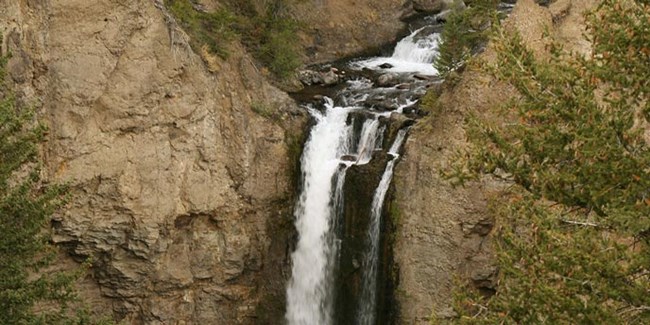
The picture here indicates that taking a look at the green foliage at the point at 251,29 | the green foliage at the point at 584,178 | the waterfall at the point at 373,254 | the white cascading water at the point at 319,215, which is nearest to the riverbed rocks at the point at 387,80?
the green foliage at the point at 251,29

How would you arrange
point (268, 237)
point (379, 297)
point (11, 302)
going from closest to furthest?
point (11, 302) < point (379, 297) < point (268, 237)

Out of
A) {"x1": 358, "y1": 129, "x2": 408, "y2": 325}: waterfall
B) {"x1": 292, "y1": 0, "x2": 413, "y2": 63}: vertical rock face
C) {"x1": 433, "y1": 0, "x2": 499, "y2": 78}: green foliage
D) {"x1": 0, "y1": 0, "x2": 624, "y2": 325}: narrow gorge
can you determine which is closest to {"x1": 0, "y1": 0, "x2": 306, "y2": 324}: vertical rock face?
{"x1": 0, "y1": 0, "x2": 624, "y2": 325}: narrow gorge

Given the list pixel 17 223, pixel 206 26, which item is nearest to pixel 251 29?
pixel 206 26

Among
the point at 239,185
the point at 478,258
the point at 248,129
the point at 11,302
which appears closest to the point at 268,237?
the point at 239,185

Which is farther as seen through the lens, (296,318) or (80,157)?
(296,318)

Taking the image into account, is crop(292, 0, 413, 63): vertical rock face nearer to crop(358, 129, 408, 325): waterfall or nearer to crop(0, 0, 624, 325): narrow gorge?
crop(0, 0, 624, 325): narrow gorge

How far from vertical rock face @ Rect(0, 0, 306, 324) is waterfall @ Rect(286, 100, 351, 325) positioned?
1.68ft

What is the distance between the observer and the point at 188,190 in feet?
71.1

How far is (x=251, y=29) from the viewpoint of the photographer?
27.6 meters

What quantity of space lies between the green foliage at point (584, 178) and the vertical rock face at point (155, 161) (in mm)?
11761

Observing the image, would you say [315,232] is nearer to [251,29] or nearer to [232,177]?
[232,177]

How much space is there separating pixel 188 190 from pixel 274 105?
4.57 meters

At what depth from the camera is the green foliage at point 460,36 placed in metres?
24.4

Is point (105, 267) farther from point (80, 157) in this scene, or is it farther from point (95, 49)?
point (95, 49)
